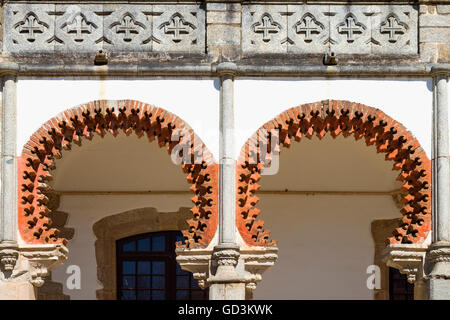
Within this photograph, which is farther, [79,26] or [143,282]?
[143,282]

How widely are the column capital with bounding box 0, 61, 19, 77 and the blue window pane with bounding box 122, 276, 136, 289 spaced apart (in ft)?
12.2

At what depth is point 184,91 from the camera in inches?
567

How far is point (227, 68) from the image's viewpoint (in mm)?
14234

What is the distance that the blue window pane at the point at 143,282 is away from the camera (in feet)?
55.5

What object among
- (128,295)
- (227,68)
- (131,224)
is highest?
(227,68)

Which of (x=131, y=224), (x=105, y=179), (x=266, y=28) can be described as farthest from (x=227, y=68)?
(x=131, y=224)

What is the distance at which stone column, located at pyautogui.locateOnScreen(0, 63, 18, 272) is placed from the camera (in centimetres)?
1394

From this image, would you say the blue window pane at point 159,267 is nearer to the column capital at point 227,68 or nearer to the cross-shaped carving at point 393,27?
the column capital at point 227,68

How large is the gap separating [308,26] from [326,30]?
0.66 ft

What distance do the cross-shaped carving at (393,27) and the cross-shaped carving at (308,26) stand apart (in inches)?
27.5

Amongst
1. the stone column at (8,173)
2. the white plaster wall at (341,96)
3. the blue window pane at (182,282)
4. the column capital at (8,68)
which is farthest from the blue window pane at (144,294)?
the column capital at (8,68)

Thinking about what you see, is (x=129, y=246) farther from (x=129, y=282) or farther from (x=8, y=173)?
(x=8, y=173)
